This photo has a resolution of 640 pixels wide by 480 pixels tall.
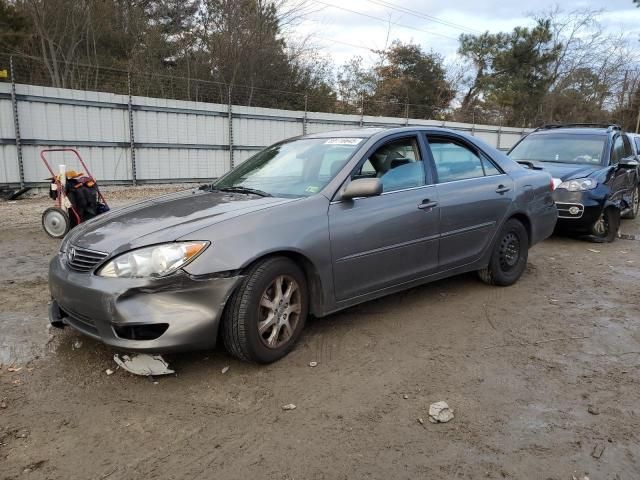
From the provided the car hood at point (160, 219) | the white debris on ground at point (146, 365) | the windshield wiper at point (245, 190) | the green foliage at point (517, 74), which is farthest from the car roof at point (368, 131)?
the green foliage at point (517, 74)

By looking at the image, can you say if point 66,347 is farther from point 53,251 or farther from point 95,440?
point 53,251

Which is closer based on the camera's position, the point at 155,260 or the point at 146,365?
the point at 155,260

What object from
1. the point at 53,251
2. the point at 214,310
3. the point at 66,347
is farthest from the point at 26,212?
the point at 214,310

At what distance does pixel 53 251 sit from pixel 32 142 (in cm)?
577

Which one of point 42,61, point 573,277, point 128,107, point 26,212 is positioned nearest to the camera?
point 573,277

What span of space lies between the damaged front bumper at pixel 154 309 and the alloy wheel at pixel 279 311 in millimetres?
295

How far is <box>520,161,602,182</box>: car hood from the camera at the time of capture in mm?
7203

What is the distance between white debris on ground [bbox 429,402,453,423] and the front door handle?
5.57 feet

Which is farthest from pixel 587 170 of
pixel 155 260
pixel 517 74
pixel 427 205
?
pixel 517 74

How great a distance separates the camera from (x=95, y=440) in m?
2.52

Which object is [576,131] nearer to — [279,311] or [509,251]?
[509,251]

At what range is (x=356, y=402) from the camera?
9.54ft

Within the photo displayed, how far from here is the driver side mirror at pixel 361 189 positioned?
140 inches

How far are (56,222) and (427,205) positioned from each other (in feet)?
17.4
